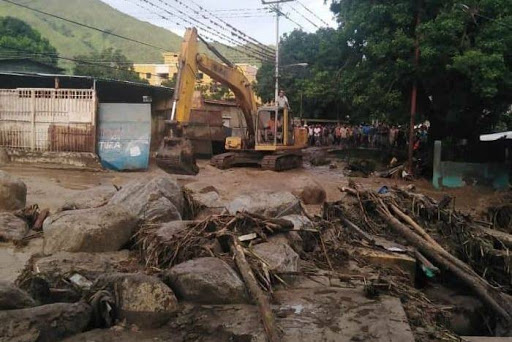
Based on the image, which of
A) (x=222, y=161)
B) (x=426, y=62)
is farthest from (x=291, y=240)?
(x=222, y=161)

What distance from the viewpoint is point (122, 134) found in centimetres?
1720

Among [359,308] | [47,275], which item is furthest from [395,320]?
[47,275]

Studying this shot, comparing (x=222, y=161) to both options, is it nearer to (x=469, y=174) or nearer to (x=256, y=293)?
(x=469, y=174)

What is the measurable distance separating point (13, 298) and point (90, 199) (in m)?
4.35

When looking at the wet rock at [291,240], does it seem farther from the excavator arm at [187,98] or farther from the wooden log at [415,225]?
the excavator arm at [187,98]

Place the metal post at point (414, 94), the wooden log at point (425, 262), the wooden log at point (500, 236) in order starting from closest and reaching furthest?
the wooden log at point (425, 262)
the wooden log at point (500, 236)
the metal post at point (414, 94)

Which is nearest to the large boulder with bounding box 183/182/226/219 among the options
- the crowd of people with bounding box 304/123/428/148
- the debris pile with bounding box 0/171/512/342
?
the debris pile with bounding box 0/171/512/342

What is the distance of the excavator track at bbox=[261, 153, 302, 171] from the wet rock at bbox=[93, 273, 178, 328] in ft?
48.5

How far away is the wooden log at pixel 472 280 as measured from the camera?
668 centimetres

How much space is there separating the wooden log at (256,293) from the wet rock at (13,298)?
196cm

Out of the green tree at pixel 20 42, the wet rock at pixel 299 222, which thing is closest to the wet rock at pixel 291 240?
the wet rock at pixel 299 222

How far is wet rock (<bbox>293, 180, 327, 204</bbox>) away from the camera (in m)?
13.1

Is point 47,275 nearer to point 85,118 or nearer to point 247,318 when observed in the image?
point 247,318

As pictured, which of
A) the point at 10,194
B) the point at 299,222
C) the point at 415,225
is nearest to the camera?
the point at 299,222
